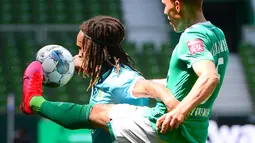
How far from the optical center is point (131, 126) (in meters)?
4.69

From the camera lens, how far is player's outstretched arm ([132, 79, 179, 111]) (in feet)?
14.6

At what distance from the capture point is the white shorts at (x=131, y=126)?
466 cm

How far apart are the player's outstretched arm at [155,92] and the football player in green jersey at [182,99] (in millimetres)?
24

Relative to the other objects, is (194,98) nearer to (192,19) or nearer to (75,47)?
(192,19)

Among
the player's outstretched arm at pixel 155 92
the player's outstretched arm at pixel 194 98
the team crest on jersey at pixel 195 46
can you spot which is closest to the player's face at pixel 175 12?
the team crest on jersey at pixel 195 46

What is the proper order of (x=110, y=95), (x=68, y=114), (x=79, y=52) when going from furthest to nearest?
(x=79, y=52) → (x=110, y=95) → (x=68, y=114)

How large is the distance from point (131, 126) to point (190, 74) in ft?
1.46

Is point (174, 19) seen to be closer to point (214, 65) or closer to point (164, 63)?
point (214, 65)

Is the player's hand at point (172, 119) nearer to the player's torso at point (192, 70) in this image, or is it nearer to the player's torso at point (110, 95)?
the player's torso at point (192, 70)

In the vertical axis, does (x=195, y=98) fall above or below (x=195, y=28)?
below

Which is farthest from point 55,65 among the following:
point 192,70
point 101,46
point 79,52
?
point 192,70

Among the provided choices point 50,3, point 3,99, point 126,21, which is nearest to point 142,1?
point 126,21

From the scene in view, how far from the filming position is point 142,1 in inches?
695

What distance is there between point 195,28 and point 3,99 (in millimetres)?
9783
